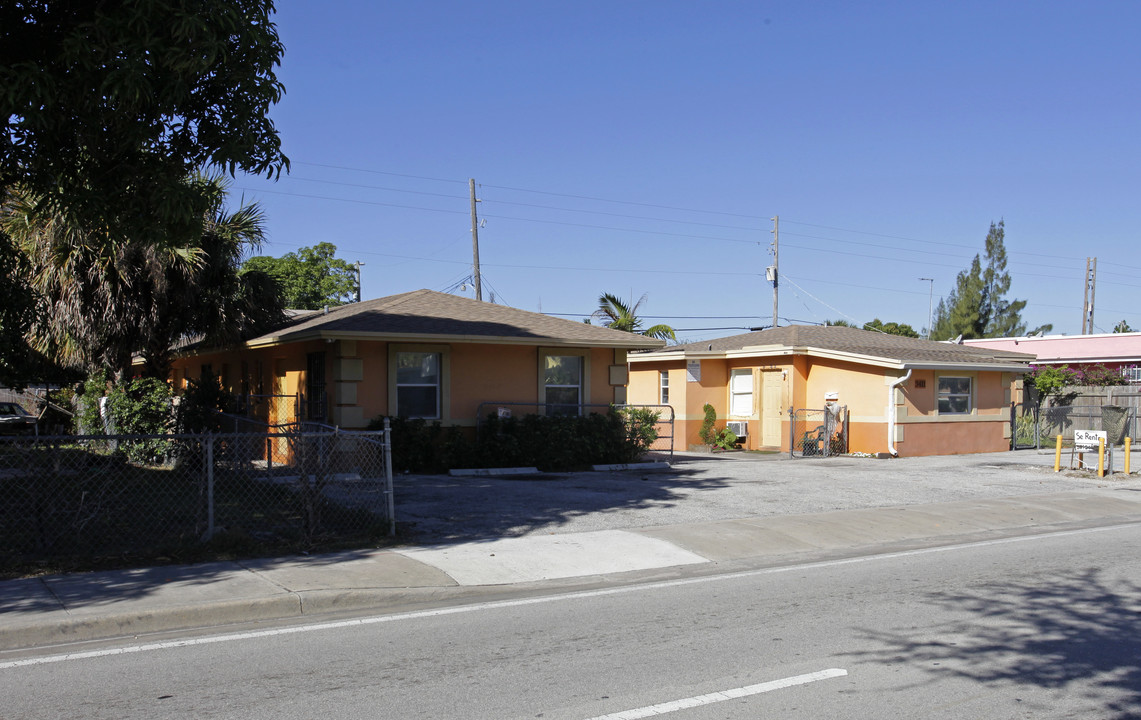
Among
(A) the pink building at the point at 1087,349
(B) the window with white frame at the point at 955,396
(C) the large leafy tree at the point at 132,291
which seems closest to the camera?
(C) the large leafy tree at the point at 132,291

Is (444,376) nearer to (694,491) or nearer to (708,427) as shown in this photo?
(694,491)

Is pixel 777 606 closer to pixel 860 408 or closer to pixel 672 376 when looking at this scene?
pixel 860 408

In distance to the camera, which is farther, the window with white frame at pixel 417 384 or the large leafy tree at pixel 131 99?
the window with white frame at pixel 417 384

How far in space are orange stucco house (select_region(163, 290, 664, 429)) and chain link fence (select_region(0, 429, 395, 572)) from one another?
14.3ft

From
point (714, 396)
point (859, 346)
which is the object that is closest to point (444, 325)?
point (714, 396)

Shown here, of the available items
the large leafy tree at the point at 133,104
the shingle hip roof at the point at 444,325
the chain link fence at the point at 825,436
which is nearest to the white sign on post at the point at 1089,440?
the chain link fence at the point at 825,436

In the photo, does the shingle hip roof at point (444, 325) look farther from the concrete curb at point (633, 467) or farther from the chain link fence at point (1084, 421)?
the chain link fence at point (1084, 421)

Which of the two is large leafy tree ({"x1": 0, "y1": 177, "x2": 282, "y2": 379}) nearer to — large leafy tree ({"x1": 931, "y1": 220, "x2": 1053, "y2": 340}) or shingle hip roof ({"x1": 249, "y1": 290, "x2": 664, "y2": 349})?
shingle hip roof ({"x1": 249, "y1": 290, "x2": 664, "y2": 349})

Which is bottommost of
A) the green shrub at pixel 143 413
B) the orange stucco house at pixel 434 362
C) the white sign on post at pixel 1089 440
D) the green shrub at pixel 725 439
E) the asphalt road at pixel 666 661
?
the asphalt road at pixel 666 661

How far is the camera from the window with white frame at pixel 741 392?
25614 millimetres

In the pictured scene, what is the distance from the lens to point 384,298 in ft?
71.3

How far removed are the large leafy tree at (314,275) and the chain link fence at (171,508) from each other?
40.0 meters

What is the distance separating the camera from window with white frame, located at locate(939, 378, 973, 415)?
79.2 ft

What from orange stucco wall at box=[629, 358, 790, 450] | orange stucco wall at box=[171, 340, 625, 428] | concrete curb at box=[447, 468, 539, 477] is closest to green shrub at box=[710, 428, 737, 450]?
orange stucco wall at box=[629, 358, 790, 450]
